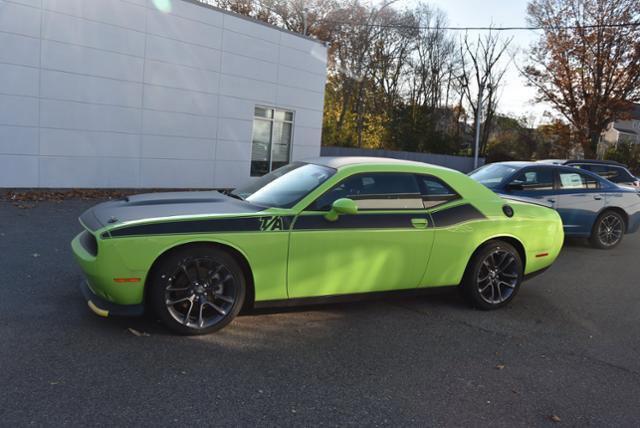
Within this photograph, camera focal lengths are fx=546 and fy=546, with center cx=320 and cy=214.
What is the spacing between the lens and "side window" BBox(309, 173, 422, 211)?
15.8 feet

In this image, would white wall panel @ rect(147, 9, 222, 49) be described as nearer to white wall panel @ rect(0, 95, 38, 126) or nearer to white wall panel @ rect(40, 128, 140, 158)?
white wall panel @ rect(40, 128, 140, 158)

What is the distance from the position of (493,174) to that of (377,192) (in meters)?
5.45

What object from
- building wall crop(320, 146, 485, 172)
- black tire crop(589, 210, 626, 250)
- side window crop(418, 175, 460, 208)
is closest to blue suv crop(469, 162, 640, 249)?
black tire crop(589, 210, 626, 250)

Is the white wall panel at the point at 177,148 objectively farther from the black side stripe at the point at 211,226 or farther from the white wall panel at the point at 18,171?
the black side stripe at the point at 211,226

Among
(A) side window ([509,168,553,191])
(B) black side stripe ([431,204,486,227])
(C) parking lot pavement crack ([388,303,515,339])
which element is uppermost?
(A) side window ([509,168,553,191])

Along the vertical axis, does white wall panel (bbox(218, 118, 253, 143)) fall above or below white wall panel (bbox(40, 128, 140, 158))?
above

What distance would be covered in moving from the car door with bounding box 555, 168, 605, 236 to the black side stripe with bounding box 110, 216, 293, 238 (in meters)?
6.64

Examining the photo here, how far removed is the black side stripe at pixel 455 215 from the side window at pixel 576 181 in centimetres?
496

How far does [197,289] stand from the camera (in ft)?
14.1

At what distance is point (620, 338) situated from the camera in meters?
4.97

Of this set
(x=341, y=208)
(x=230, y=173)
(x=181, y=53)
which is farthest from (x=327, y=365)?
(x=230, y=173)

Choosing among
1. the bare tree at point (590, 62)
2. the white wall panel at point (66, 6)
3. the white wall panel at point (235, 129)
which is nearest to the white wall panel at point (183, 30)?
the white wall panel at point (66, 6)

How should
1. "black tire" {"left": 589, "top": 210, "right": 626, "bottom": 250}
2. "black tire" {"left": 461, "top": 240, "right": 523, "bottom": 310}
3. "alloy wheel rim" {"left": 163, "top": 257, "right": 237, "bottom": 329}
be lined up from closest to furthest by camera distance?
1. "alloy wheel rim" {"left": 163, "top": 257, "right": 237, "bottom": 329}
2. "black tire" {"left": 461, "top": 240, "right": 523, "bottom": 310}
3. "black tire" {"left": 589, "top": 210, "right": 626, "bottom": 250}

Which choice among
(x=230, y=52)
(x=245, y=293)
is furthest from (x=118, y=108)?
(x=245, y=293)
